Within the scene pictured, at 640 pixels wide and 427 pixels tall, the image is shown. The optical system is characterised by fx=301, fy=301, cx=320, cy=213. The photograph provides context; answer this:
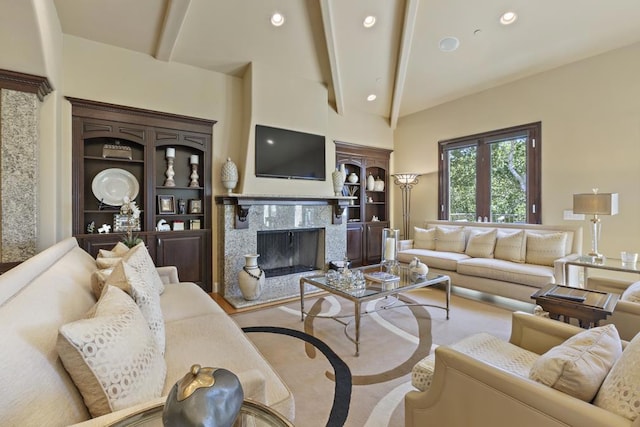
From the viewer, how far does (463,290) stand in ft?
14.8

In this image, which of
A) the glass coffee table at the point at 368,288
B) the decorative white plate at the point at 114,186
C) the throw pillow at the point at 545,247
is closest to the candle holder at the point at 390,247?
the glass coffee table at the point at 368,288

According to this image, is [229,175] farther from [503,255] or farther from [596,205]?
[596,205]

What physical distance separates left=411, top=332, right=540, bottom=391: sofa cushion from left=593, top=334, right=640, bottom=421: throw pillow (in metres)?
0.41

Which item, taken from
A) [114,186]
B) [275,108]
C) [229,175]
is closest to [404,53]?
[275,108]

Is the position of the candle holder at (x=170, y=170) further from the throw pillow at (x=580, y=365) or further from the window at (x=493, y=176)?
the window at (x=493, y=176)

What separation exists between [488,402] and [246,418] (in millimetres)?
932

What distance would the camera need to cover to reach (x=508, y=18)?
3861 mm

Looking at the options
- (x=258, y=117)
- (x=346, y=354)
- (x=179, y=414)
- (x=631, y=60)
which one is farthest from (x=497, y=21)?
(x=179, y=414)

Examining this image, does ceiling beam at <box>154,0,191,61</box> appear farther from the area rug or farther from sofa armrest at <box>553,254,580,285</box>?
sofa armrest at <box>553,254,580,285</box>

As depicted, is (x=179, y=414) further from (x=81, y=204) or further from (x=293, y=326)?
(x=81, y=204)

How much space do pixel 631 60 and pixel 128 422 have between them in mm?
5924

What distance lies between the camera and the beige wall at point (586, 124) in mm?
3801

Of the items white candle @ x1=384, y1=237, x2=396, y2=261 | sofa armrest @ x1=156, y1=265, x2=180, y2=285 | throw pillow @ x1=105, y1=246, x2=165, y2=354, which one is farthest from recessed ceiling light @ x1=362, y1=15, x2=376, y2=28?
throw pillow @ x1=105, y1=246, x2=165, y2=354

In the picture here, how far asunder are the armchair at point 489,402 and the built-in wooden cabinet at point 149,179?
12.2ft
